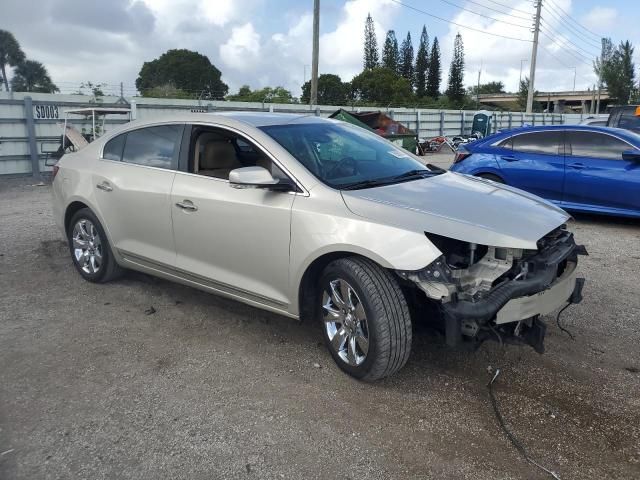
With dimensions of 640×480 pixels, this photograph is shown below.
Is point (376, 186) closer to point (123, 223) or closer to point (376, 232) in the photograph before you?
point (376, 232)

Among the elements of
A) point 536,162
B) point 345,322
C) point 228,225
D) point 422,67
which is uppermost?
point 422,67

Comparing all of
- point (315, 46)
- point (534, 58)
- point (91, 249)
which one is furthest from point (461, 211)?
point (534, 58)

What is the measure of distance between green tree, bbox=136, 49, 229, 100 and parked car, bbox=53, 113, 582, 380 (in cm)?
7221

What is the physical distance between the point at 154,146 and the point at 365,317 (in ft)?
7.94

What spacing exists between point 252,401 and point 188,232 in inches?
56.7

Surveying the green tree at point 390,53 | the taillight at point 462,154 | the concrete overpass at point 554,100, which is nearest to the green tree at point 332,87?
the green tree at point 390,53

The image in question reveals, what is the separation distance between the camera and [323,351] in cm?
382

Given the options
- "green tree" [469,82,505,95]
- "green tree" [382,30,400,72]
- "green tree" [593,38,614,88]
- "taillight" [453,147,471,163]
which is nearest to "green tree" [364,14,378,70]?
"green tree" [382,30,400,72]

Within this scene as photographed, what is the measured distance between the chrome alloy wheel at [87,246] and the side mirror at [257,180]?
2.11 meters

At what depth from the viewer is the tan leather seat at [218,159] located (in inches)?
165

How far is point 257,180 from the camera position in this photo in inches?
135

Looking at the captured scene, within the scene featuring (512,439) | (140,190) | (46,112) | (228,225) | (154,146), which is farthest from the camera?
(46,112)

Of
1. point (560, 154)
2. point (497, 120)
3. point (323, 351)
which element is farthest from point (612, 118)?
point (497, 120)

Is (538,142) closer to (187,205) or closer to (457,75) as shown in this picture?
(187,205)
